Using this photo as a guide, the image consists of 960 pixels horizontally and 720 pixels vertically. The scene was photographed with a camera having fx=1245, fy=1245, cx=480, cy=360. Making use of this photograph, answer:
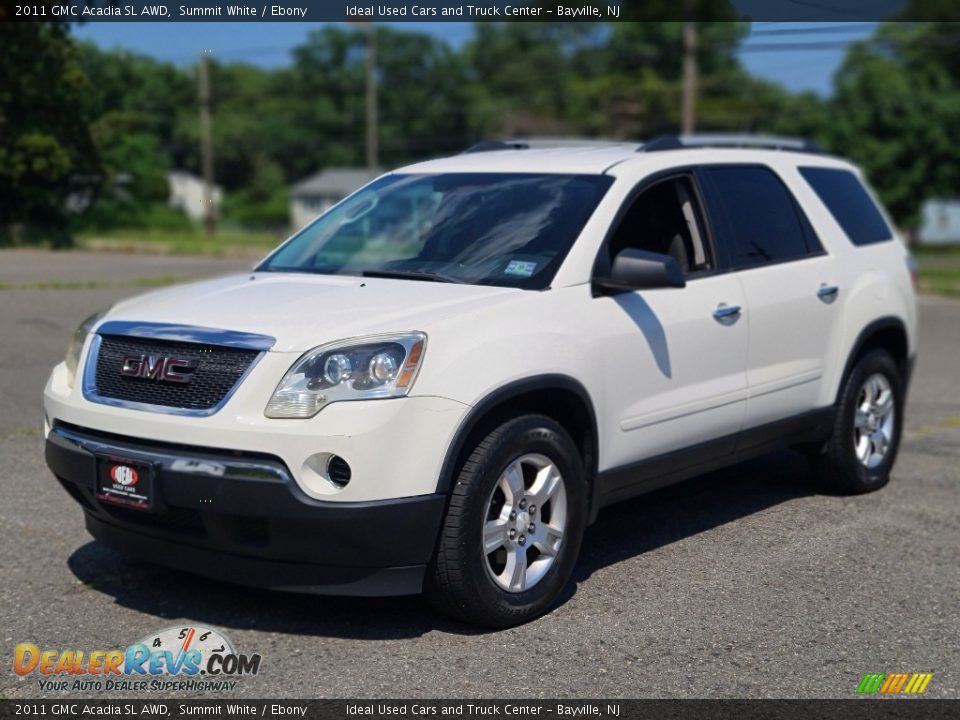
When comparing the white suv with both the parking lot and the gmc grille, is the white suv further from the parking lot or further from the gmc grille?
the parking lot

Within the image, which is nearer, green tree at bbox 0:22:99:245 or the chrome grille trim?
the chrome grille trim

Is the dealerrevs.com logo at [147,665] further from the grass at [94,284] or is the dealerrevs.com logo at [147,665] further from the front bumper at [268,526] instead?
the grass at [94,284]

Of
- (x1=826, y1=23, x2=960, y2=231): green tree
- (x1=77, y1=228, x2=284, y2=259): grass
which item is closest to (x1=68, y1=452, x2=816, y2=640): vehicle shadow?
(x1=77, y1=228, x2=284, y2=259): grass

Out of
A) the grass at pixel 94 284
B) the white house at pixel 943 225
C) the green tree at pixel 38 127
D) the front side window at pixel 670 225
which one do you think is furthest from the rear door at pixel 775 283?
the white house at pixel 943 225

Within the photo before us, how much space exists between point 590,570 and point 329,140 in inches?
3699

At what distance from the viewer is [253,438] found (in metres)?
4.41

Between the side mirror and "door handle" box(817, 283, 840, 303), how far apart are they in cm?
162

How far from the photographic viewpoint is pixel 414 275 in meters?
5.43

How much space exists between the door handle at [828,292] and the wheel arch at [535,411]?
2058mm

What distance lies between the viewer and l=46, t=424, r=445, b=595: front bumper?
14.4ft

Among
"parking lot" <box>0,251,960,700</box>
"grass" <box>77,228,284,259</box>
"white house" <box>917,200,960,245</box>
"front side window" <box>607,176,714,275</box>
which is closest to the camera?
"parking lot" <box>0,251,960,700</box>

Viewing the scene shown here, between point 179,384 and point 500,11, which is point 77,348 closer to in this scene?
point 179,384

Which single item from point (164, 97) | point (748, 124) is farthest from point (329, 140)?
point (164, 97)

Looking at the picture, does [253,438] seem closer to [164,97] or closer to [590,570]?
[590,570]
